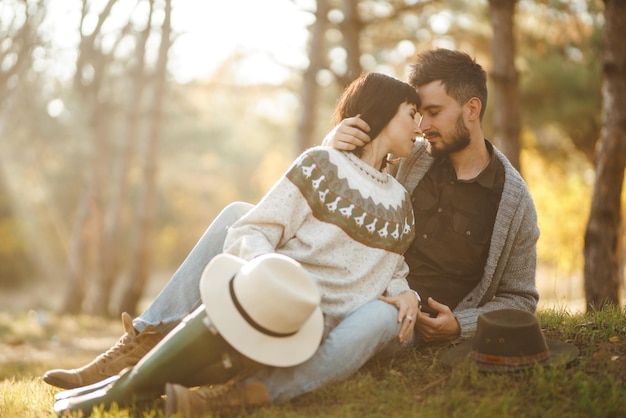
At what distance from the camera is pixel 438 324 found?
3.52m

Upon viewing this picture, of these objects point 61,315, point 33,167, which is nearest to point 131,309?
point 61,315

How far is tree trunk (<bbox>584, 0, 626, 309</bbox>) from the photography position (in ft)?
18.4

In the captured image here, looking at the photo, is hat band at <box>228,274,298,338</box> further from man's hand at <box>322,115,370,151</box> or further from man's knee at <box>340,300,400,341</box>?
man's hand at <box>322,115,370,151</box>

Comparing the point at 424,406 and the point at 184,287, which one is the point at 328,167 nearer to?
the point at 184,287

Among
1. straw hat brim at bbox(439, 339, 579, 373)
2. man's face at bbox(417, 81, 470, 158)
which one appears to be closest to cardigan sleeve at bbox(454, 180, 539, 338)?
straw hat brim at bbox(439, 339, 579, 373)

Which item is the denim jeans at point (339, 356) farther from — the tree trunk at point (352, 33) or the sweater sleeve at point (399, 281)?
the tree trunk at point (352, 33)

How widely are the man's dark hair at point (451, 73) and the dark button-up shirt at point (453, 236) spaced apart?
0.44 meters

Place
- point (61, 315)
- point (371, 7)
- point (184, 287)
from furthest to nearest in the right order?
point (61, 315) < point (371, 7) < point (184, 287)

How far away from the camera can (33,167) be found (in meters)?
26.2

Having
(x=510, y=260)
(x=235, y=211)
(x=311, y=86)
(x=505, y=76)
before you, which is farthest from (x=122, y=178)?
(x=510, y=260)

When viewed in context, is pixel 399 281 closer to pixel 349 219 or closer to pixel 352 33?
pixel 349 219

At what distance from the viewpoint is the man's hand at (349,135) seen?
336 cm

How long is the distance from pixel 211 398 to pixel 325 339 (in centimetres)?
58

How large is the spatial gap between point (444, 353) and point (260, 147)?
3844cm
